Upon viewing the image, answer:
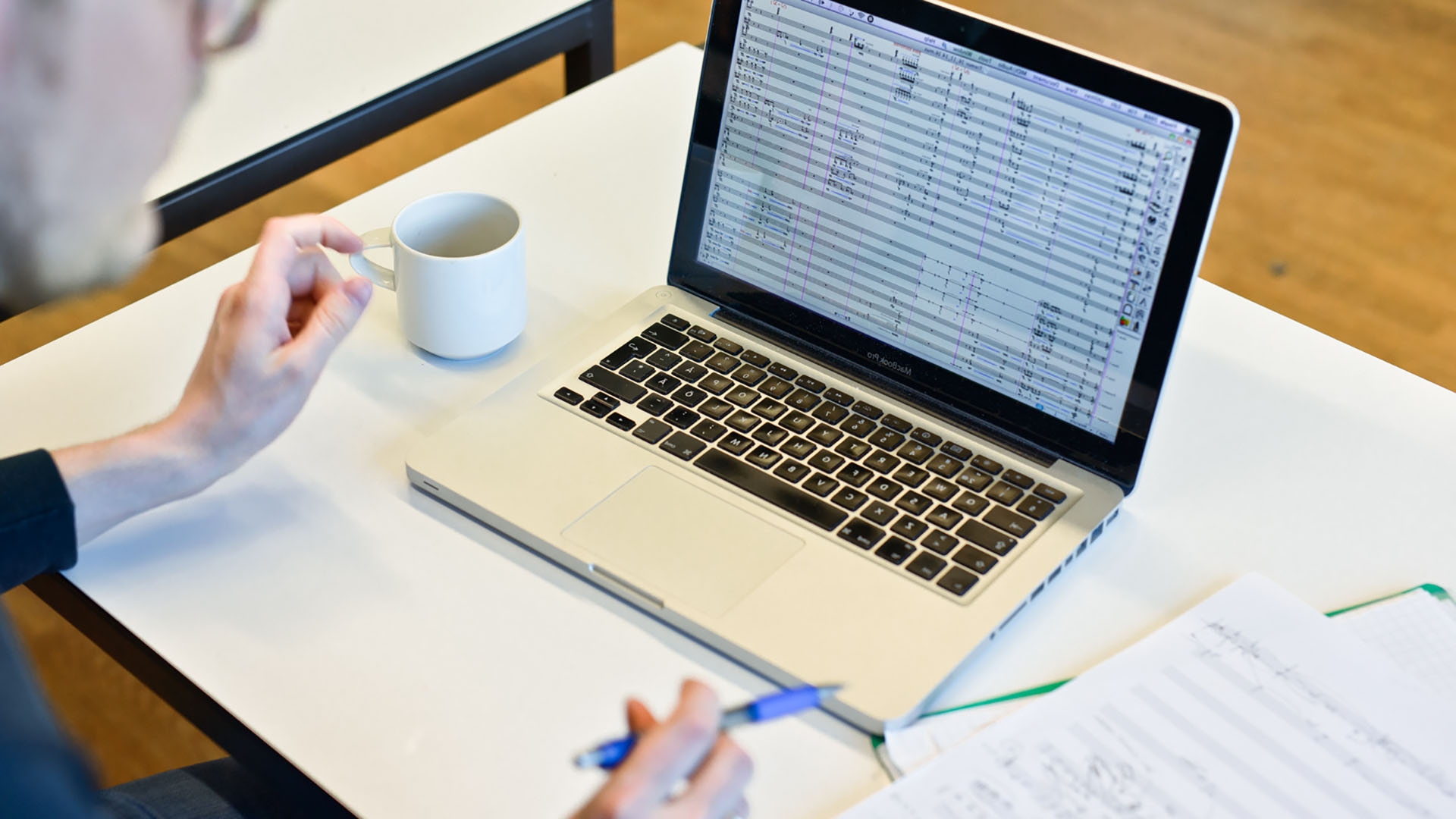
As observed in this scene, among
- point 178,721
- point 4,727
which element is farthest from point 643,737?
point 178,721

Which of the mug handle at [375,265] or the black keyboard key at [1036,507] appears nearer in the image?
the black keyboard key at [1036,507]

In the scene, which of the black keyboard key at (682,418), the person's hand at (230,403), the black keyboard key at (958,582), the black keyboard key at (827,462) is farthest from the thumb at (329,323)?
the black keyboard key at (958,582)

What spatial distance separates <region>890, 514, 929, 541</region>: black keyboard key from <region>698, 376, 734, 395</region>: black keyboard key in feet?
0.58

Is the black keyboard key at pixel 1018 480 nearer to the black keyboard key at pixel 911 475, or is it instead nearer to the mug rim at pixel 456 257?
the black keyboard key at pixel 911 475

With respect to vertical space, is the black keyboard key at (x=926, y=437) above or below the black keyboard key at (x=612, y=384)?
above

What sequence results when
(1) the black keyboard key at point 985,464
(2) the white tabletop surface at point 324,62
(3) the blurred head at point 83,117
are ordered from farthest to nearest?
(2) the white tabletop surface at point 324,62
(1) the black keyboard key at point 985,464
(3) the blurred head at point 83,117

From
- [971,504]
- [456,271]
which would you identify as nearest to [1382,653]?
[971,504]

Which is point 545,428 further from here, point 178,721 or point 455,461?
point 178,721

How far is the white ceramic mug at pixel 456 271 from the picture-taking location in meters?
0.93

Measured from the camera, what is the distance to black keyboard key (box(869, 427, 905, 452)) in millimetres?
860

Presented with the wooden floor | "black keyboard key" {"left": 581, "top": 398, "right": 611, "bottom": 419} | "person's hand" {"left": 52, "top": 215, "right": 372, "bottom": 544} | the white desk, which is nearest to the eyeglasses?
"person's hand" {"left": 52, "top": 215, "right": 372, "bottom": 544}

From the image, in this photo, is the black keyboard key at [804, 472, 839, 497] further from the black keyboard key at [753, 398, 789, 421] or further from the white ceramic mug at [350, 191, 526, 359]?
the white ceramic mug at [350, 191, 526, 359]

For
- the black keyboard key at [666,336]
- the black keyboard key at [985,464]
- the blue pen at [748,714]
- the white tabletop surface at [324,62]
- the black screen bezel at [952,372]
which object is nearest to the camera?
the blue pen at [748,714]

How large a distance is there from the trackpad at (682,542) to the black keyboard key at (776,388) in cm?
11
